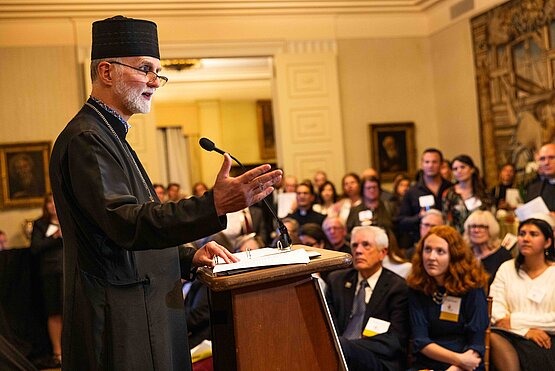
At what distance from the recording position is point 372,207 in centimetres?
682

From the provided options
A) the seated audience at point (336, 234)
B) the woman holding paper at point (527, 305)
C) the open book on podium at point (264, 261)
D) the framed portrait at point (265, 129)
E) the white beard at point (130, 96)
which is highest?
the framed portrait at point (265, 129)

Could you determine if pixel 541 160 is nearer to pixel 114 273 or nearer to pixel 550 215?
pixel 550 215

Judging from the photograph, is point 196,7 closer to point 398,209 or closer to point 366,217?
point 398,209

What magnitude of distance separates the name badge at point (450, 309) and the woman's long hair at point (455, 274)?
0.04 meters

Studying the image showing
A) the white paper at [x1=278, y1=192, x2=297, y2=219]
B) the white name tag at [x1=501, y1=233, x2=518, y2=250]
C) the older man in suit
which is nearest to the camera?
the older man in suit

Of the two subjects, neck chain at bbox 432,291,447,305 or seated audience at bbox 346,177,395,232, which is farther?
seated audience at bbox 346,177,395,232

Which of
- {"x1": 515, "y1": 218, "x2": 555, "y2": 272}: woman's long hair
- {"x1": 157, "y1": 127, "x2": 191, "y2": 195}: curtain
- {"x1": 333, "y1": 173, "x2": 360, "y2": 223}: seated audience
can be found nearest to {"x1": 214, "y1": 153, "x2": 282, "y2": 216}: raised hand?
{"x1": 515, "y1": 218, "x2": 555, "y2": 272}: woman's long hair

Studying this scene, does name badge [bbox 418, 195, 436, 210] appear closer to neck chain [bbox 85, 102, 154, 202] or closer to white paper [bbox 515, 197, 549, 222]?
white paper [bbox 515, 197, 549, 222]

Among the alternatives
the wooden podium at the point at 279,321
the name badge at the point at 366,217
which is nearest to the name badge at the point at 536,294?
the name badge at the point at 366,217

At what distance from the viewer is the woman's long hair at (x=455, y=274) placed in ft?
12.6

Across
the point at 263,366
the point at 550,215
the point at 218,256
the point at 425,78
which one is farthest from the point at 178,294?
the point at 425,78

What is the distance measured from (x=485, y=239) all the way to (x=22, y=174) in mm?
6838

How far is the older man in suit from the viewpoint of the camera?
3.71m

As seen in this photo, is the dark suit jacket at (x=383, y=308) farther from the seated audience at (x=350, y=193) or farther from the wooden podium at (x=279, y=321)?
the seated audience at (x=350, y=193)
